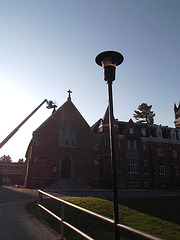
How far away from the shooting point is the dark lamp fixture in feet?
15.3

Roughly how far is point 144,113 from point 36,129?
36.5 m

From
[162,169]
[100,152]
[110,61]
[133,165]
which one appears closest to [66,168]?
[100,152]

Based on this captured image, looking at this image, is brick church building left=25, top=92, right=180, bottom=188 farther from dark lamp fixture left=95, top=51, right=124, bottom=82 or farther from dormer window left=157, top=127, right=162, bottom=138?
dark lamp fixture left=95, top=51, right=124, bottom=82

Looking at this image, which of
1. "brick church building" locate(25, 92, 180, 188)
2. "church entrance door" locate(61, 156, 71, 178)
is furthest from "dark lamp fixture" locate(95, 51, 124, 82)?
"church entrance door" locate(61, 156, 71, 178)

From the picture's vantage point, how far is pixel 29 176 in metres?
24.8

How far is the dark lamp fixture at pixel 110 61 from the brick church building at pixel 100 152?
63.6ft

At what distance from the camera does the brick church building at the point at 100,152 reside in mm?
26719

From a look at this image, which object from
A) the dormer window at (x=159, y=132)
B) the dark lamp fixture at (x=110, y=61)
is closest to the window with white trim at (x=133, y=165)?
the dormer window at (x=159, y=132)

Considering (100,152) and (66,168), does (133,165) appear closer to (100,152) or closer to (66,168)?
(100,152)

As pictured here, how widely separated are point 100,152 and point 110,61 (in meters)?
30.0

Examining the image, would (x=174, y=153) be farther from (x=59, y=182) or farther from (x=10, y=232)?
(x=10, y=232)

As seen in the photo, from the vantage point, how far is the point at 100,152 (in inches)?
1328

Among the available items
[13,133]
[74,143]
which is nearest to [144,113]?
[74,143]

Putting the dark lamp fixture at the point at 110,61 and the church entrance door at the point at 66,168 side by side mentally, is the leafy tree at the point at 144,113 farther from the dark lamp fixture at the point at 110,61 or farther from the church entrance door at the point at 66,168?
the dark lamp fixture at the point at 110,61
